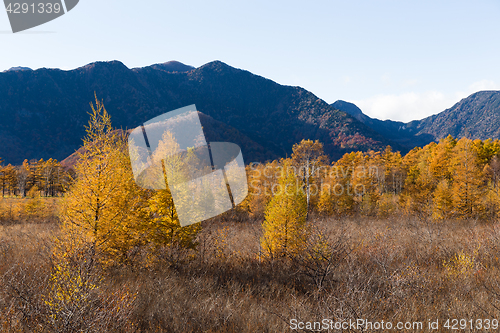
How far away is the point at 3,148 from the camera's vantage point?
168 metres

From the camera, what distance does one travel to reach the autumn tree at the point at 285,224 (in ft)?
33.0

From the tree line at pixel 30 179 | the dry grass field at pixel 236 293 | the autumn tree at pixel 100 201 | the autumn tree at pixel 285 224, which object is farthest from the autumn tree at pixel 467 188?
the tree line at pixel 30 179

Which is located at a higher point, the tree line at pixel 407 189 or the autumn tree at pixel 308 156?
the autumn tree at pixel 308 156

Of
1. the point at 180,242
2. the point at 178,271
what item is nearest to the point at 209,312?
the point at 178,271

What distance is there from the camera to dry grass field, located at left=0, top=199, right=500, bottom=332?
4.19 m

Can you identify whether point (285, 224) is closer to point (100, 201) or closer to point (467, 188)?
point (100, 201)

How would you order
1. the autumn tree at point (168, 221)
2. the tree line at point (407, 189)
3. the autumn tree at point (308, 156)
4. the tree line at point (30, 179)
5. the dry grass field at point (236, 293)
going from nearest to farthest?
1. the dry grass field at point (236, 293)
2. the autumn tree at point (168, 221)
3. the tree line at point (407, 189)
4. the autumn tree at point (308, 156)
5. the tree line at point (30, 179)

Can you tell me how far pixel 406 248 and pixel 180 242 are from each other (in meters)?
10.7

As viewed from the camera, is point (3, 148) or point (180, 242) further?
point (3, 148)

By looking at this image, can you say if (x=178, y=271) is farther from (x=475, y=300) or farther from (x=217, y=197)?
(x=217, y=197)

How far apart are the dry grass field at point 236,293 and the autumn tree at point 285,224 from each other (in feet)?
2.00

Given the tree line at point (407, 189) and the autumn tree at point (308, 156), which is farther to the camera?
the autumn tree at point (308, 156)

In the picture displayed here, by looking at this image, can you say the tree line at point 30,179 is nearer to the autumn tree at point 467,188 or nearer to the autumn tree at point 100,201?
the autumn tree at point 100,201

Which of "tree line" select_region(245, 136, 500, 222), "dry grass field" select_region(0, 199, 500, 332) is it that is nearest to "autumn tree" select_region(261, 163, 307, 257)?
"tree line" select_region(245, 136, 500, 222)
